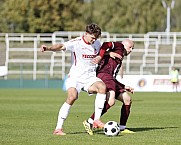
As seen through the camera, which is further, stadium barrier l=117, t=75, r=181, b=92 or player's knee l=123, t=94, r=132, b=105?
stadium barrier l=117, t=75, r=181, b=92

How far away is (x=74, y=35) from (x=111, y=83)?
46217 mm

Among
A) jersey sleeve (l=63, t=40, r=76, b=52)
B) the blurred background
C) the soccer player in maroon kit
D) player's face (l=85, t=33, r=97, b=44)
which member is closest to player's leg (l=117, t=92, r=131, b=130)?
the soccer player in maroon kit

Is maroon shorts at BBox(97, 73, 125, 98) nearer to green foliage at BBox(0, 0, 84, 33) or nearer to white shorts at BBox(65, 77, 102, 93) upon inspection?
white shorts at BBox(65, 77, 102, 93)

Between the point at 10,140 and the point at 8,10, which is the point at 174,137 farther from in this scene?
the point at 8,10

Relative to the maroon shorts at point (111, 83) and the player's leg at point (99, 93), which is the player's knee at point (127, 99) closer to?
the maroon shorts at point (111, 83)

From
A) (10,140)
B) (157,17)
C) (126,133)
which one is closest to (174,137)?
(126,133)

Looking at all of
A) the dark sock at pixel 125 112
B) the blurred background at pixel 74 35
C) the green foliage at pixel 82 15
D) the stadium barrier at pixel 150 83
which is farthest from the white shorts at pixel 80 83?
the green foliage at pixel 82 15

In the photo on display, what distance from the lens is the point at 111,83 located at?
44.7 ft

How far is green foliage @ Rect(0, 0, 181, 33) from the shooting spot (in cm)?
7156

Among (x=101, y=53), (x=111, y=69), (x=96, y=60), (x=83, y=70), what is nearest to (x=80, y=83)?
(x=83, y=70)

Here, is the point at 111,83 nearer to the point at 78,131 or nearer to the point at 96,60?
the point at 96,60

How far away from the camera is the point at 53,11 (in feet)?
241

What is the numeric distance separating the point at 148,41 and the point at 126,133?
138ft

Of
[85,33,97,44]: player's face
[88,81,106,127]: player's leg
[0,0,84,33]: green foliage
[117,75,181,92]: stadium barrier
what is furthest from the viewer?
[0,0,84,33]: green foliage
